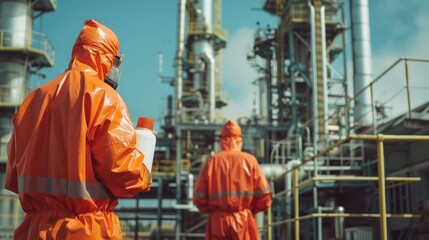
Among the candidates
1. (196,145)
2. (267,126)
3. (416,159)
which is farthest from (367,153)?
(196,145)

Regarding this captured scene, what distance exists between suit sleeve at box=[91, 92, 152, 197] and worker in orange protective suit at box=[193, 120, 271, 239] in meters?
3.47

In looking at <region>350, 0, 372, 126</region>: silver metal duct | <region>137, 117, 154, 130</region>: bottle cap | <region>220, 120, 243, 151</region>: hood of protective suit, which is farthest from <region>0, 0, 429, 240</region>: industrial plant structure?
<region>137, 117, 154, 130</region>: bottle cap

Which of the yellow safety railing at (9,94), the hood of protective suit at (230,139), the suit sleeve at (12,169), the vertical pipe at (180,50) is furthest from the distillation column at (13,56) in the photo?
the suit sleeve at (12,169)

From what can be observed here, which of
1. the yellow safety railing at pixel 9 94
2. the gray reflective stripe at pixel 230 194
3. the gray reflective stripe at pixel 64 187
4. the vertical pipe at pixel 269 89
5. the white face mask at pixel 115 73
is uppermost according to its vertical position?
the vertical pipe at pixel 269 89

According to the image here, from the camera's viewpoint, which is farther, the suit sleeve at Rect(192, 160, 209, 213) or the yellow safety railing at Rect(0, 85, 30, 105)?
the yellow safety railing at Rect(0, 85, 30, 105)

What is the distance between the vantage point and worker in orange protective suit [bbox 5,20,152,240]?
2857 mm

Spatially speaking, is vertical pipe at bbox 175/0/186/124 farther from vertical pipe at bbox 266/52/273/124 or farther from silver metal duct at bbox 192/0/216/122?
vertical pipe at bbox 266/52/273/124

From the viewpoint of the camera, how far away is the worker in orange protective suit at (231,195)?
20.8ft

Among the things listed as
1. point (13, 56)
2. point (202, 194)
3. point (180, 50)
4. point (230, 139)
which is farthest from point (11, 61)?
point (202, 194)

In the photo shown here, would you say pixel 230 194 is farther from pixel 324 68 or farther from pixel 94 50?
pixel 324 68

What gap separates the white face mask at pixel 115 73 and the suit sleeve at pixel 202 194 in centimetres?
333

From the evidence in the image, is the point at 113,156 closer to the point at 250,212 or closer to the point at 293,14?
the point at 250,212

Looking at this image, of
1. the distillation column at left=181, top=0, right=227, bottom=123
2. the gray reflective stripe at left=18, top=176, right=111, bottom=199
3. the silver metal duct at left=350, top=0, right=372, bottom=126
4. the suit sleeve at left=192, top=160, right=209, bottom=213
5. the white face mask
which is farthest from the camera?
the distillation column at left=181, top=0, right=227, bottom=123

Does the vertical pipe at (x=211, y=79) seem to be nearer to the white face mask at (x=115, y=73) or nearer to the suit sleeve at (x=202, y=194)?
the suit sleeve at (x=202, y=194)
